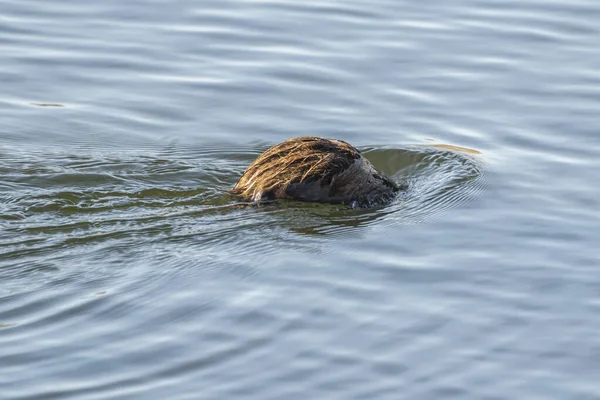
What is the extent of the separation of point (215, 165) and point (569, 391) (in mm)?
4492

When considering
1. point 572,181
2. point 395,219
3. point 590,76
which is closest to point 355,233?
point 395,219

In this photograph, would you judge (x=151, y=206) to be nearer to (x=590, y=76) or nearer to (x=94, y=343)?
(x=94, y=343)

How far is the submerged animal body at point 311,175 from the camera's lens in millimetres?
8984

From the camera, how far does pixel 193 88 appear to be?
11875mm

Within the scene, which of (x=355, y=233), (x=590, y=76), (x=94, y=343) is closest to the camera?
(x=94, y=343)

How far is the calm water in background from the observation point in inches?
257

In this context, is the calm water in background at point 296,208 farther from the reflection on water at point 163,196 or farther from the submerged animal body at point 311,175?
the submerged animal body at point 311,175

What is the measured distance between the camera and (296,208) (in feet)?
29.3

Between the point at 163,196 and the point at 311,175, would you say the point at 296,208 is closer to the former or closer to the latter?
the point at 311,175

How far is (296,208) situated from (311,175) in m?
0.28

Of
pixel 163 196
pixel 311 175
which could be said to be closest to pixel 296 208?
pixel 311 175

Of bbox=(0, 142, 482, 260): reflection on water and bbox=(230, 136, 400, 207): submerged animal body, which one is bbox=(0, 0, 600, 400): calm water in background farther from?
bbox=(230, 136, 400, 207): submerged animal body

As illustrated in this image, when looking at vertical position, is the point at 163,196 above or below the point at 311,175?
below

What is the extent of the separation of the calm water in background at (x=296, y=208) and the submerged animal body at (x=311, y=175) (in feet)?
0.57
